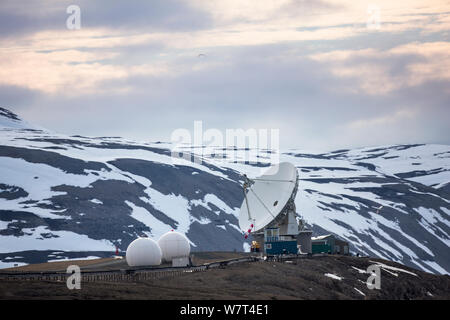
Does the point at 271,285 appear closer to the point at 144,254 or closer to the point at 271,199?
the point at 144,254

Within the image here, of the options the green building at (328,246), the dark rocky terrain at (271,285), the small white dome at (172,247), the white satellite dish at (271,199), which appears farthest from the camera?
the green building at (328,246)

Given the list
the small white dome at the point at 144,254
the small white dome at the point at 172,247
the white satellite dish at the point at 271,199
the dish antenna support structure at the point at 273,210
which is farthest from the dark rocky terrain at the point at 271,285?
the small white dome at the point at 172,247

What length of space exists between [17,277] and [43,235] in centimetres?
9822

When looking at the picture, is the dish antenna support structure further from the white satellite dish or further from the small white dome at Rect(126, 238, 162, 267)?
the small white dome at Rect(126, 238, 162, 267)

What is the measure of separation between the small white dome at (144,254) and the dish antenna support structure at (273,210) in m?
19.2

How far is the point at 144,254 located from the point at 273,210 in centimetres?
2356

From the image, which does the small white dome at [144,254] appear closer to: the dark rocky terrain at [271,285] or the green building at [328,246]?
the dark rocky terrain at [271,285]

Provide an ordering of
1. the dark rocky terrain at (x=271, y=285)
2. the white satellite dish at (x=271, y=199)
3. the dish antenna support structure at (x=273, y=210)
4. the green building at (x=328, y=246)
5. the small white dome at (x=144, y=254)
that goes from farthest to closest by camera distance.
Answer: the green building at (x=328, y=246) < the dish antenna support structure at (x=273, y=210) < the white satellite dish at (x=271, y=199) < the small white dome at (x=144, y=254) < the dark rocky terrain at (x=271, y=285)

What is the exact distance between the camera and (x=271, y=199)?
396 ft

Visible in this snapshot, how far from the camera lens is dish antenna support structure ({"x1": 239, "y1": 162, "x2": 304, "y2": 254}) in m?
120

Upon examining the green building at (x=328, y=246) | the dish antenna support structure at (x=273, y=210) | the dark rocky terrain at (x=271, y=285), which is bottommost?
the dark rocky terrain at (x=271, y=285)

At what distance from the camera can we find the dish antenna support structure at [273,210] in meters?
120
